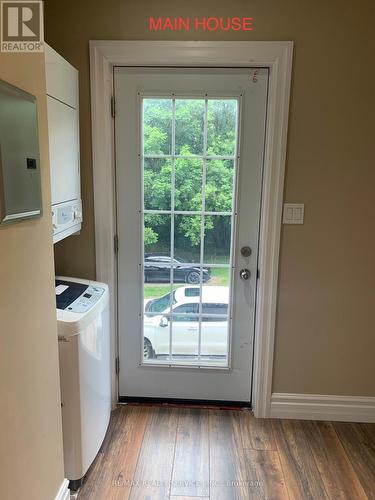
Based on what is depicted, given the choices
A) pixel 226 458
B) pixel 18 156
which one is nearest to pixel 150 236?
pixel 18 156

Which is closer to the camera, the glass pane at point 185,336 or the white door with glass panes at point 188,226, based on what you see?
the white door with glass panes at point 188,226

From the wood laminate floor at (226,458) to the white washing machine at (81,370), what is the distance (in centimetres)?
17

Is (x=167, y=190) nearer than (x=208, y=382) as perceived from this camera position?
Yes

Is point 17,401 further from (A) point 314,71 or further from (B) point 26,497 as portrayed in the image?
(A) point 314,71

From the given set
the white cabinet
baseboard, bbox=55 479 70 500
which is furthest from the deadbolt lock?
baseboard, bbox=55 479 70 500

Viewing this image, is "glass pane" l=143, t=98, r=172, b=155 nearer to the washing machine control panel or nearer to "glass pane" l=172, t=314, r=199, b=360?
the washing machine control panel

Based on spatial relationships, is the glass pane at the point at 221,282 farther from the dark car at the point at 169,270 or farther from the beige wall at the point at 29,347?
the beige wall at the point at 29,347

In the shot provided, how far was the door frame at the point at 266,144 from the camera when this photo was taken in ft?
6.07

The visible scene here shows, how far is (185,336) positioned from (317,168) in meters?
1.23

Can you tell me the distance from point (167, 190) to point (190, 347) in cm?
96

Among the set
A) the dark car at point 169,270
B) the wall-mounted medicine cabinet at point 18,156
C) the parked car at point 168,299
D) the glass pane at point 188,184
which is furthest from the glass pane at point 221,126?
the wall-mounted medicine cabinet at point 18,156

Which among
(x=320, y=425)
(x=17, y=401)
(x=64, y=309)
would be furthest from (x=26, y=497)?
(x=320, y=425)

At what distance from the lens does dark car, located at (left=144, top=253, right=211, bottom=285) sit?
2133 millimetres

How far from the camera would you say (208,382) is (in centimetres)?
226
